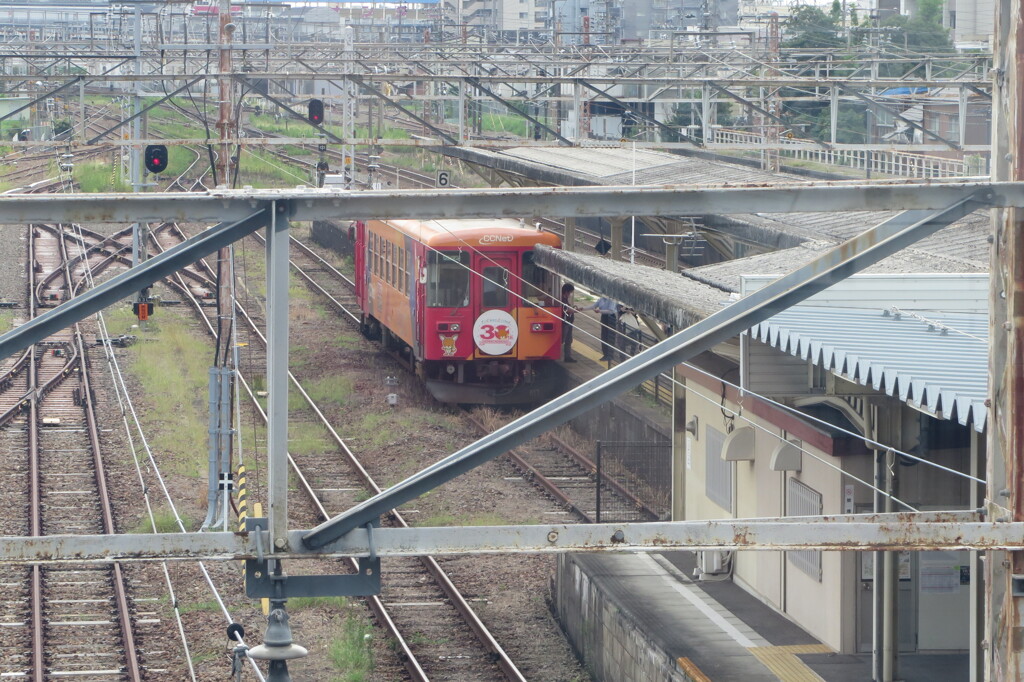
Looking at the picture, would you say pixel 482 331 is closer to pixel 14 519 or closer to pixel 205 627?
pixel 14 519

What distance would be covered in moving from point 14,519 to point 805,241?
747cm

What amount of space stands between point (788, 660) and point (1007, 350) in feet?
17.8

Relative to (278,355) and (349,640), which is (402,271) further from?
(278,355)

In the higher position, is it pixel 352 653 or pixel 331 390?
pixel 331 390

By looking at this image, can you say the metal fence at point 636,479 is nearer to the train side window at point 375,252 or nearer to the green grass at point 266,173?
the train side window at point 375,252

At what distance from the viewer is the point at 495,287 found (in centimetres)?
1764

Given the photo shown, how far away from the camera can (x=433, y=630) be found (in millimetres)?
10609

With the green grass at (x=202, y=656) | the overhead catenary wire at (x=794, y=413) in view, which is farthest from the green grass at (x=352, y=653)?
the overhead catenary wire at (x=794, y=413)

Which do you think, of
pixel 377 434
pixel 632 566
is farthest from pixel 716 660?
pixel 377 434

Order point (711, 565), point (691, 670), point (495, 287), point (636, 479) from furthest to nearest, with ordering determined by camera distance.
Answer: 1. point (495, 287)
2. point (636, 479)
3. point (711, 565)
4. point (691, 670)

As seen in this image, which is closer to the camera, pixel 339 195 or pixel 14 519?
pixel 339 195

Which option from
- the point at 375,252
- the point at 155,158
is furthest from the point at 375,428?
the point at 155,158

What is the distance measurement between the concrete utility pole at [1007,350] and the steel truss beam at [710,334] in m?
0.16

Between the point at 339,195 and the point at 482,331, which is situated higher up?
the point at 339,195
